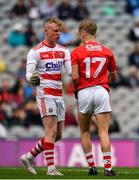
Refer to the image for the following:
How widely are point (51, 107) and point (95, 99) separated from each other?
62cm

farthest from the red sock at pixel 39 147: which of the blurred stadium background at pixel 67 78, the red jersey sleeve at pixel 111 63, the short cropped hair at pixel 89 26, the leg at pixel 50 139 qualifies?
the blurred stadium background at pixel 67 78

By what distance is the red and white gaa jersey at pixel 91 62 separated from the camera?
479 inches

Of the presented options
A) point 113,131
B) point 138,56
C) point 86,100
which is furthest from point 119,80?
point 86,100

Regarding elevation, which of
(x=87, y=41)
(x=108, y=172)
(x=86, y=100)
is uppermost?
(x=87, y=41)

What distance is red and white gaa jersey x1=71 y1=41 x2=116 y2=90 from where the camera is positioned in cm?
1216

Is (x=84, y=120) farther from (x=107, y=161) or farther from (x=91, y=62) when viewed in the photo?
(x=91, y=62)

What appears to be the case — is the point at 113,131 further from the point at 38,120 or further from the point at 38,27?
the point at 38,27

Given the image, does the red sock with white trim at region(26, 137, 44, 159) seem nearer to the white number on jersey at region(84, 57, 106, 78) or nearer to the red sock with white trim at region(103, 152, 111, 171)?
the red sock with white trim at region(103, 152, 111, 171)

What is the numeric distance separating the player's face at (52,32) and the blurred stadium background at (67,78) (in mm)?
4124

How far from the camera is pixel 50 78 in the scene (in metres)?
12.4

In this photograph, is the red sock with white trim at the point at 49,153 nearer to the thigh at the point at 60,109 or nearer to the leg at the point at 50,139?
the leg at the point at 50,139

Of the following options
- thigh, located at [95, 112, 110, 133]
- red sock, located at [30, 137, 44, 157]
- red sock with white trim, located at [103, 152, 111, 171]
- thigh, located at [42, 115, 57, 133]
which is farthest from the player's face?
red sock with white trim, located at [103, 152, 111, 171]

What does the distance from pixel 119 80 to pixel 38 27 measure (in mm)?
3161

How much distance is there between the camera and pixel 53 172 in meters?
12.3
